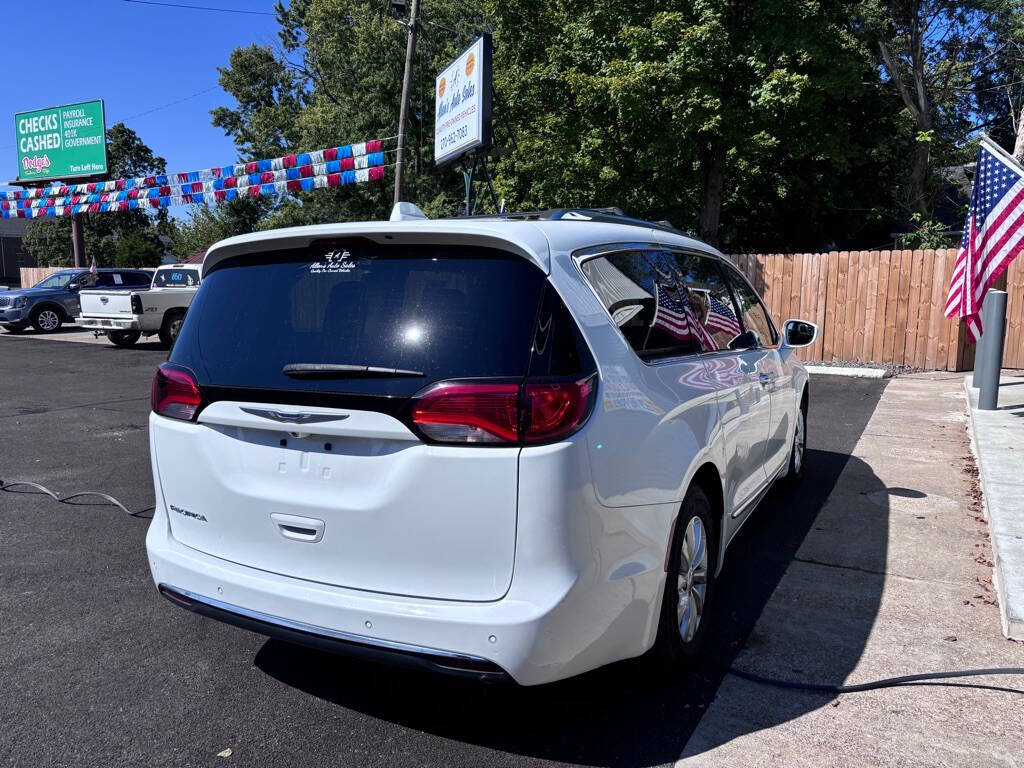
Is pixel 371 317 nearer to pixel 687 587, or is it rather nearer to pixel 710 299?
pixel 687 587

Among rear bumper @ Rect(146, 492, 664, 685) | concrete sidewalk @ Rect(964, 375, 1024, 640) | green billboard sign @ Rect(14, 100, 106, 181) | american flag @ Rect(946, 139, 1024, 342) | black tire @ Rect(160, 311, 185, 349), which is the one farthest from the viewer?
green billboard sign @ Rect(14, 100, 106, 181)

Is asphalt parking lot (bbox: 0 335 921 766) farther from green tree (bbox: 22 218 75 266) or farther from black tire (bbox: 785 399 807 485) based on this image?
green tree (bbox: 22 218 75 266)

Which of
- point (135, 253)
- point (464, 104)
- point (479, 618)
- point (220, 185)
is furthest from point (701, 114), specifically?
point (135, 253)

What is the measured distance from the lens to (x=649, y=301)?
3.23 metres

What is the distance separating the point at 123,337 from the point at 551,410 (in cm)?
1967

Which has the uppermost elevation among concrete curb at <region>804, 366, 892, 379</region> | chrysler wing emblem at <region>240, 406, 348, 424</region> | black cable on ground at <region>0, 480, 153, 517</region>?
chrysler wing emblem at <region>240, 406, 348, 424</region>

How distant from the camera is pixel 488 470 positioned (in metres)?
2.39

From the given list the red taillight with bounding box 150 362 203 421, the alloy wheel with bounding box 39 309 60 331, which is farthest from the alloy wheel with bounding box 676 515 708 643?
the alloy wheel with bounding box 39 309 60 331

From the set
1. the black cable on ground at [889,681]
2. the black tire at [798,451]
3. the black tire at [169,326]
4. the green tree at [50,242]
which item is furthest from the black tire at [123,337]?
the green tree at [50,242]

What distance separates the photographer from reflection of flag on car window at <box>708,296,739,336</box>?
3960mm

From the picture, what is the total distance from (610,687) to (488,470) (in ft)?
4.33

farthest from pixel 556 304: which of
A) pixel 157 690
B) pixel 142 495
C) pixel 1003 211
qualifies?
pixel 1003 211

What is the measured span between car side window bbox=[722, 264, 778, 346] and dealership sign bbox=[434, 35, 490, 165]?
12.3 metres

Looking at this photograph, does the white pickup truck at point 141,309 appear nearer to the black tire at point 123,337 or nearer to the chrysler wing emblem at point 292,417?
the black tire at point 123,337
